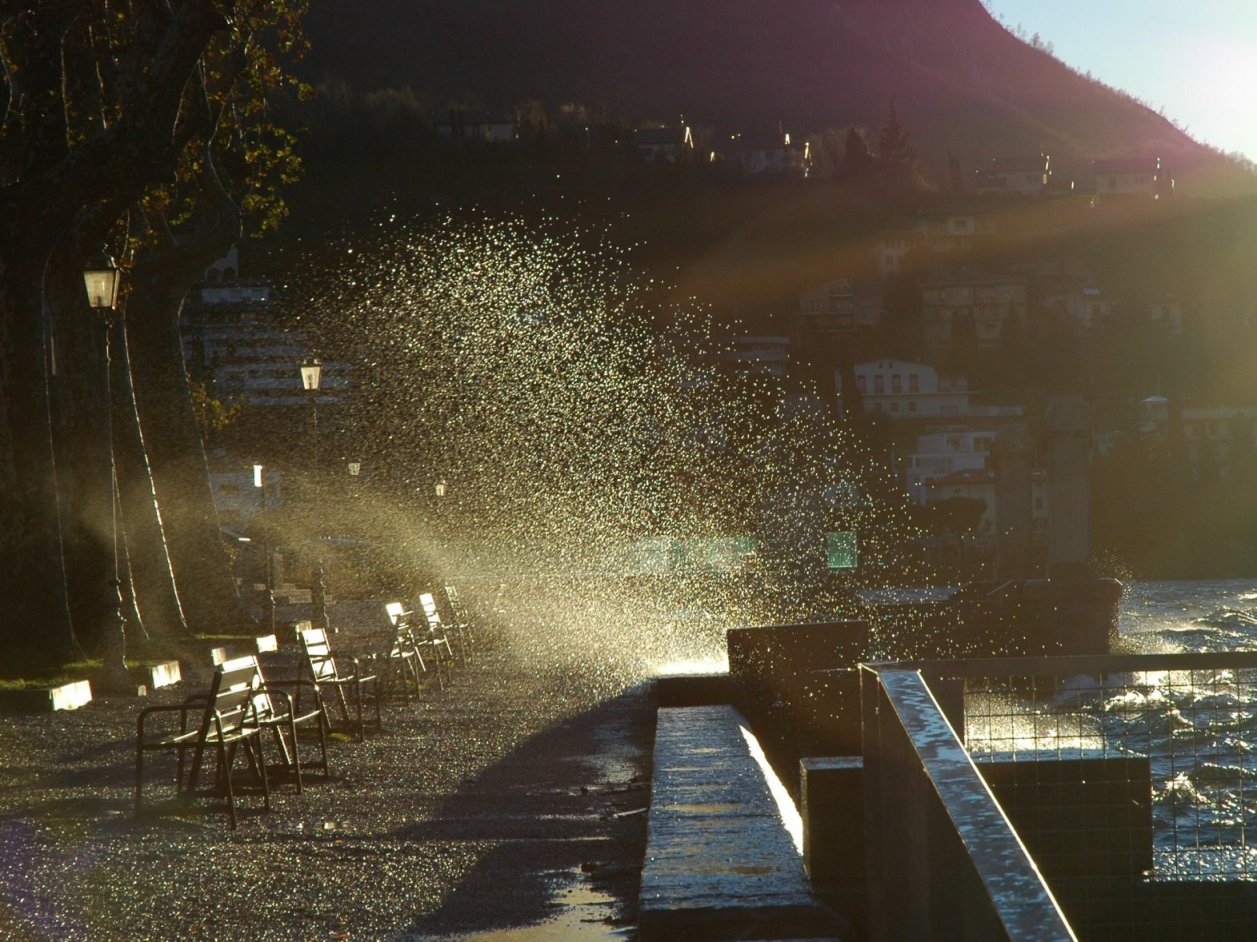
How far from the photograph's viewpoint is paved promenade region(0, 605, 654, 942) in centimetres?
652

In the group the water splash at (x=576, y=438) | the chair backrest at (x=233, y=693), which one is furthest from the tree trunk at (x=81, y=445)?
the water splash at (x=576, y=438)

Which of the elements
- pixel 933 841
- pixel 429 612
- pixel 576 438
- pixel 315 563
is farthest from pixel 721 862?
pixel 576 438

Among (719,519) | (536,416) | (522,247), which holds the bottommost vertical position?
(719,519)

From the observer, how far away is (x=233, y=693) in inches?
377

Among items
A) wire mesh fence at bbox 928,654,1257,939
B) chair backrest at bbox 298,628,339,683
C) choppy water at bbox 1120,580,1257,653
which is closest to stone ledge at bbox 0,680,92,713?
chair backrest at bbox 298,628,339,683

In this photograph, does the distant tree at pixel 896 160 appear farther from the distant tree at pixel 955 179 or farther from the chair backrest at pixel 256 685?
the chair backrest at pixel 256 685

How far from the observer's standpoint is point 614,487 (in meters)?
100

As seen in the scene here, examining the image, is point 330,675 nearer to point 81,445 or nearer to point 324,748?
point 324,748

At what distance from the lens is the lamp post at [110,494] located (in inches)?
683

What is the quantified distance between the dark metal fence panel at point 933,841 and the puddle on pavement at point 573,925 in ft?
5.60

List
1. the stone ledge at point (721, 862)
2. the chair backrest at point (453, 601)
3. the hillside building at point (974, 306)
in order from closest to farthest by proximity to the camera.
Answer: the stone ledge at point (721, 862) → the chair backrest at point (453, 601) → the hillside building at point (974, 306)

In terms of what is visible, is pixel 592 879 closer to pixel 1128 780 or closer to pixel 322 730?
pixel 1128 780

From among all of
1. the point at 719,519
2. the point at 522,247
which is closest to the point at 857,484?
the point at 719,519

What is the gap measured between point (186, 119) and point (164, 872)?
Result: 15.3 m
